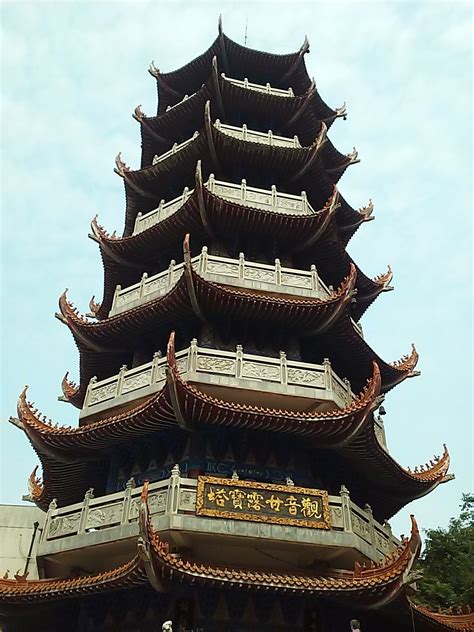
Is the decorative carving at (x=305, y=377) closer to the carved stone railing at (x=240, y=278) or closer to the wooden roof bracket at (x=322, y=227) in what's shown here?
the carved stone railing at (x=240, y=278)

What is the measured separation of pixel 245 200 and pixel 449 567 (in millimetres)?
17832

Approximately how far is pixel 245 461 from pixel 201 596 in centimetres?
306

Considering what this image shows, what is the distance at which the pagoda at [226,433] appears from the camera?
11.7 metres

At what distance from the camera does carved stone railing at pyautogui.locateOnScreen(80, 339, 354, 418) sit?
1402 cm

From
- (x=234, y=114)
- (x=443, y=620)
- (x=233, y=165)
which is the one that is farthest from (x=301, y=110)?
(x=443, y=620)

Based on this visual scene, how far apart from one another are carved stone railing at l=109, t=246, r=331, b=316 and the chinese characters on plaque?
232 inches

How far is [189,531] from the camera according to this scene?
11.4 m

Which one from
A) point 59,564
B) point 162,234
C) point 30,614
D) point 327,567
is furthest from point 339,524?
point 162,234

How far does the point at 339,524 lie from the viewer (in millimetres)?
12234

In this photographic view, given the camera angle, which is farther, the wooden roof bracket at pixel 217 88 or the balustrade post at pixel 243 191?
the wooden roof bracket at pixel 217 88

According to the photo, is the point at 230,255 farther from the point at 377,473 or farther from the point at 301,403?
the point at 377,473

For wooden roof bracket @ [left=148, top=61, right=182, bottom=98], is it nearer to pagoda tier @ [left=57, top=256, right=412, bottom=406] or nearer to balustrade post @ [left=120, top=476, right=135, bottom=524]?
pagoda tier @ [left=57, top=256, right=412, bottom=406]

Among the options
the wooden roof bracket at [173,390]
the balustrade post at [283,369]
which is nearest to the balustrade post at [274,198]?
the balustrade post at [283,369]

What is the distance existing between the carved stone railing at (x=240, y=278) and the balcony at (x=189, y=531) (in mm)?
5906
